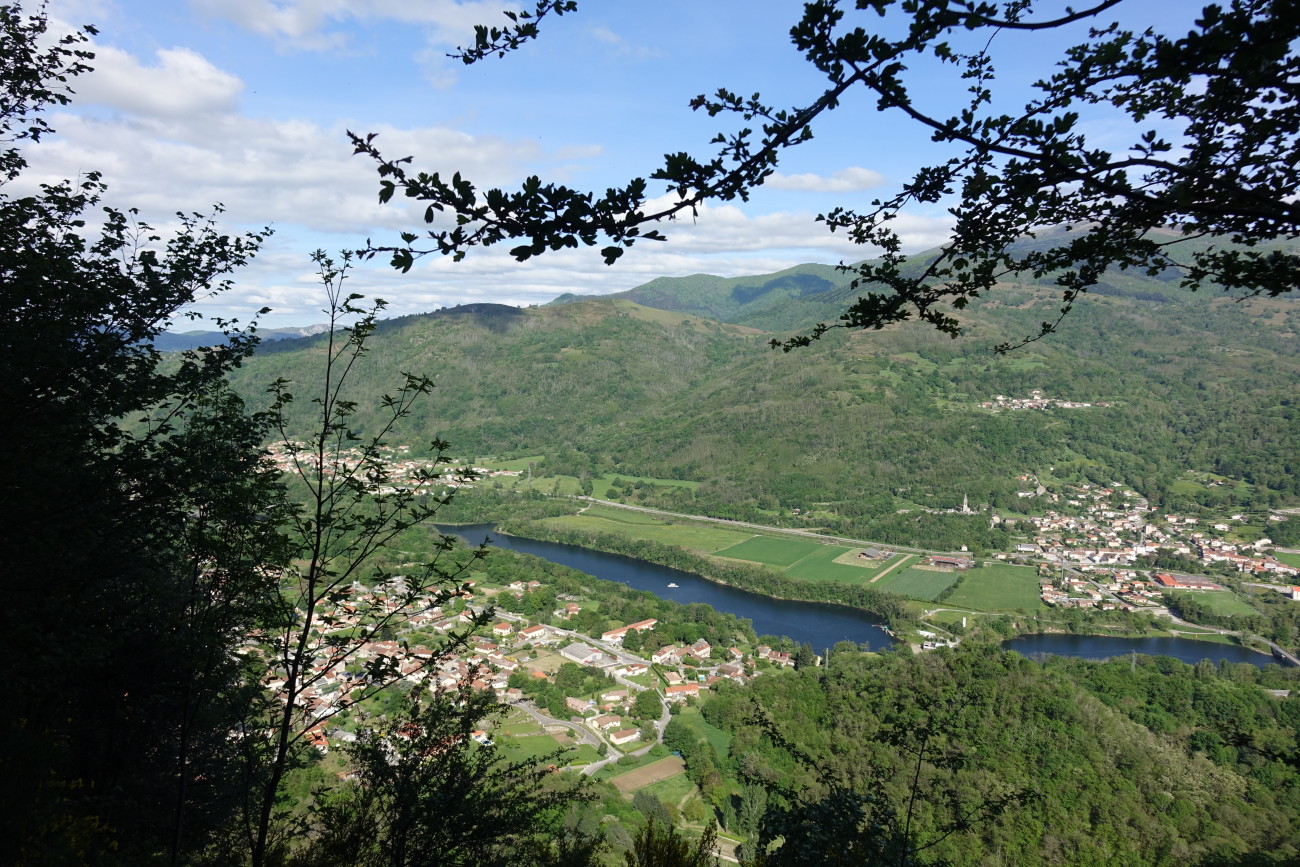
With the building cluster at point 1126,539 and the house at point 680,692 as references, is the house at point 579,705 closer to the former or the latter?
the house at point 680,692

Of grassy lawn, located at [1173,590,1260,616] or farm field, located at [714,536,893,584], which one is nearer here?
grassy lawn, located at [1173,590,1260,616]

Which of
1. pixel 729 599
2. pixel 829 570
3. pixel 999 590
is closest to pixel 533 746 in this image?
pixel 729 599

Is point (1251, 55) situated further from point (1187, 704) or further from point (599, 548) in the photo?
point (599, 548)

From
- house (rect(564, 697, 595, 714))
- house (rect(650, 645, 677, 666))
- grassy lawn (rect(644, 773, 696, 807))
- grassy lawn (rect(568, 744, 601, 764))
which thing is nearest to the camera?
grassy lawn (rect(644, 773, 696, 807))

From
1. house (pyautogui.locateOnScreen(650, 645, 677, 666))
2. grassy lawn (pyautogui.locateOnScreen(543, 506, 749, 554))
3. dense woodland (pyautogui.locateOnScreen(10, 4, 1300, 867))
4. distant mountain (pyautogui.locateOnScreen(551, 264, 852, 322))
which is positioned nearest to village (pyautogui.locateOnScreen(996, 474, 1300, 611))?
dense woodland (pyautogui.locateOnScreen(10, 4, 1300, 867))

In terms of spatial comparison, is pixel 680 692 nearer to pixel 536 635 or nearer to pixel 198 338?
pixel 536 635

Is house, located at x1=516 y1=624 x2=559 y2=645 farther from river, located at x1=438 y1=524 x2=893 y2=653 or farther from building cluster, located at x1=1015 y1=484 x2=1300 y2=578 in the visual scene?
building cluster, located at x1=1015 y1=484 x2=1300 y2=578

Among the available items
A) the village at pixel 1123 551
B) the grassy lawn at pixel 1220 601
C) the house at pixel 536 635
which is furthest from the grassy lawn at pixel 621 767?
the grassy lawn at pixel 1220 601
